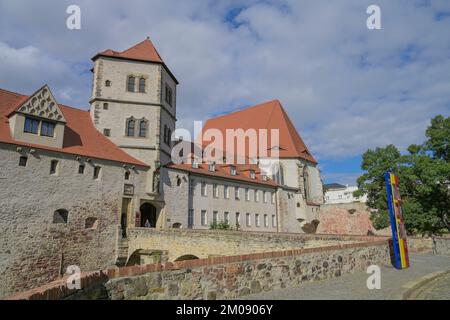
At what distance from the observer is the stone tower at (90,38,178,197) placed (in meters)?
25.7

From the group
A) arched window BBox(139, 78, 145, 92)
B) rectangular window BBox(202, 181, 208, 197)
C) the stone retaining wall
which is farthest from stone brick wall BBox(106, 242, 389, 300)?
arched window BBox(139, 78, 145, 92)

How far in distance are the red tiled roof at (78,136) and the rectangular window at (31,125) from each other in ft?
2.85

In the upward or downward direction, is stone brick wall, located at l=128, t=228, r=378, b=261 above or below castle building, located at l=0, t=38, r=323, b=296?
below

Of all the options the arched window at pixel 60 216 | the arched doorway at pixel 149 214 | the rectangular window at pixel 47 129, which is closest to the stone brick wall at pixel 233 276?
the arched window at pixel 60 216

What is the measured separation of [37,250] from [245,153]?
98.3ft

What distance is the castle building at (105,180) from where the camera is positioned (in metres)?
18.8

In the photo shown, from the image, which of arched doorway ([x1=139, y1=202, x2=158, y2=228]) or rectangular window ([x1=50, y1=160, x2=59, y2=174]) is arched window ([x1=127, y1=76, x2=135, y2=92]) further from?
arched doorway ([x1=139, y1=202, x2=158, y2=228])

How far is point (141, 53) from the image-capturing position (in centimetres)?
2819

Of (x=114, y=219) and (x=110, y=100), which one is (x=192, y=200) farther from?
(x=110, y=100)

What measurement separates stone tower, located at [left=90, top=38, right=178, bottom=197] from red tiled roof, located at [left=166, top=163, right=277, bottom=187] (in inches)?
88.7

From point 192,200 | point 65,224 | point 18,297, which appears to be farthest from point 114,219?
point 18,297

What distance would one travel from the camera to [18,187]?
61.6 ft

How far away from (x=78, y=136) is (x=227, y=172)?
50.6 feet

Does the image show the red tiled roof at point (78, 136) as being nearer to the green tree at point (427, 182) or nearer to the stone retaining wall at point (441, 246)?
the stone retaining wall at point (441, 246)
